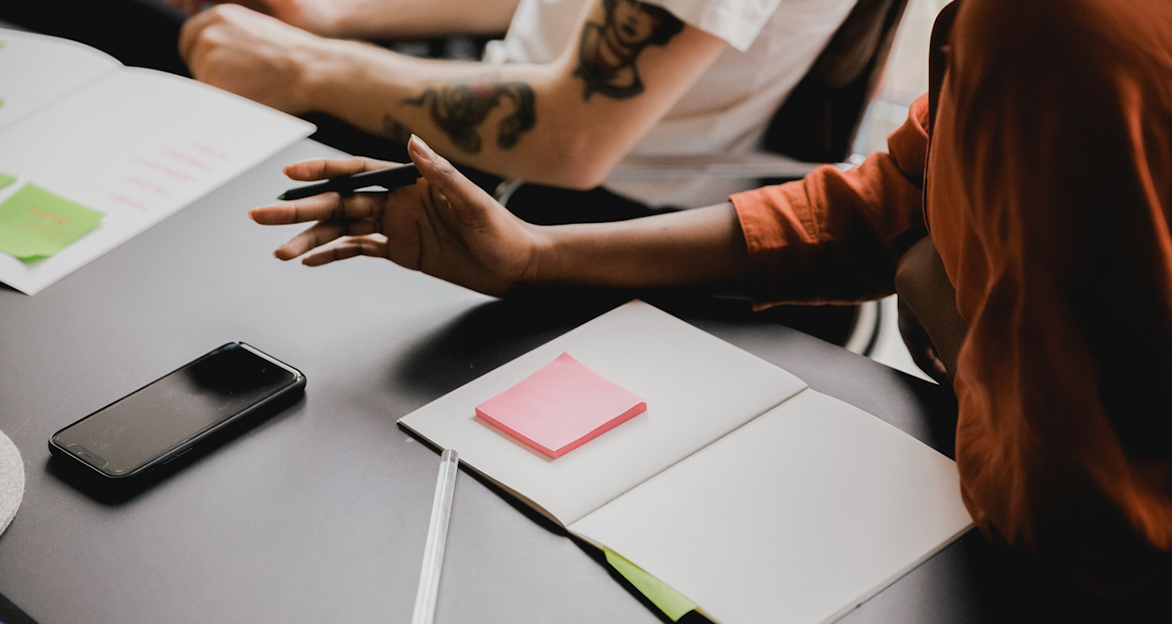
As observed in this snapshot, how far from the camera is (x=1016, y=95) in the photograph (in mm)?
475

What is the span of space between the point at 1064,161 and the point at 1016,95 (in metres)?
0.04

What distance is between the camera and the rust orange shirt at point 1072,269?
45 cm

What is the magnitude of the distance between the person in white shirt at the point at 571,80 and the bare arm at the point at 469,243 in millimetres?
292

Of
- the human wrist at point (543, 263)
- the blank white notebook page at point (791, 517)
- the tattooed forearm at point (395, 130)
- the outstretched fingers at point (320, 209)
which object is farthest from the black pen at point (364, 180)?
the tattooed forearm at point (395, 130)

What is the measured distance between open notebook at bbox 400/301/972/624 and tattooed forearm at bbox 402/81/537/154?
498 mm

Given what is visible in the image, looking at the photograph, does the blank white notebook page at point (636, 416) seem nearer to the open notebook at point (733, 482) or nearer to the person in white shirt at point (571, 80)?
the open notebook at point (733, 482)

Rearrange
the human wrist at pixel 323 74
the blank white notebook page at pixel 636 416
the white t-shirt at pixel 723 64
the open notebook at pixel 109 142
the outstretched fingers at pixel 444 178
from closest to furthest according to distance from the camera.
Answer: the blank white notebook page at pixel 636 416
the outstretched fingers at pixel 444 178
the open notebook at pixel 109 142
the white t-shirt at pixel 723 64
the human wrist at pixel 323 74

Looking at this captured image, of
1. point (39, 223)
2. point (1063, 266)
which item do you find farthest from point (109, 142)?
point (1063, 266)

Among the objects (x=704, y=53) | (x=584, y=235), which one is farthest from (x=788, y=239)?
(x=704, y=53)

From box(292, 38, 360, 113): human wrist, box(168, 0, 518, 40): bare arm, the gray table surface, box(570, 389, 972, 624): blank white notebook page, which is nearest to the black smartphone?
the gray table surface

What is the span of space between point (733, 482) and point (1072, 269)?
9.0 inches

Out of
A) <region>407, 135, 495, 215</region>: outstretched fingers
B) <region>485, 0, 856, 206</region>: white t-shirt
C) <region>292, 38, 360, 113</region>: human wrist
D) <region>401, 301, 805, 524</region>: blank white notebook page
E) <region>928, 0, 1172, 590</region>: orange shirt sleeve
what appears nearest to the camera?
<region>928, 0, 1172, 590</region>: orange shirt sleeve

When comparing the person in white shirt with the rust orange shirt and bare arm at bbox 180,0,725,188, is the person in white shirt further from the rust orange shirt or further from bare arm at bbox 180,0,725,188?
the rust orange shirt

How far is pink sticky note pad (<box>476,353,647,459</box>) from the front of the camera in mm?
600
